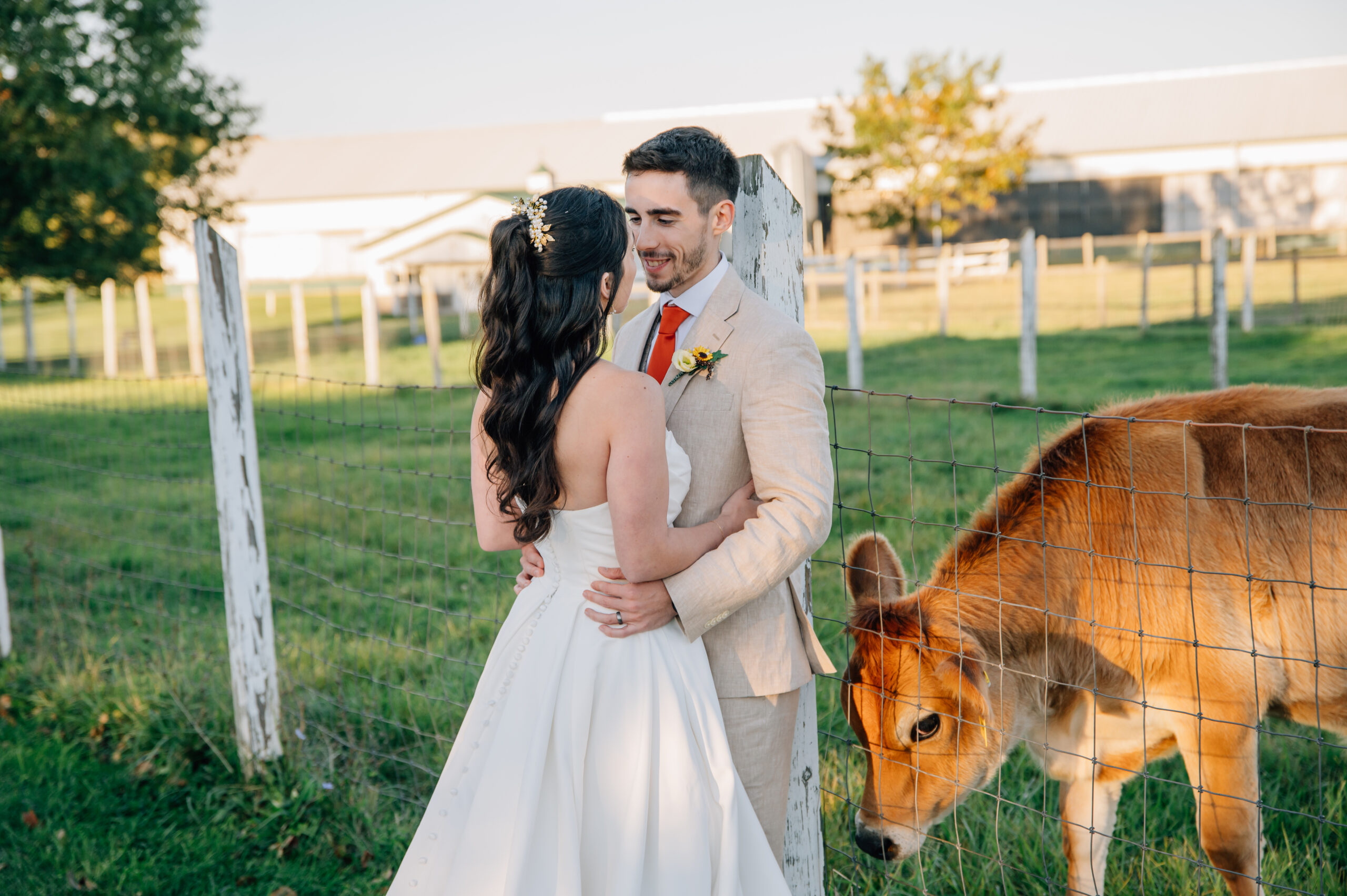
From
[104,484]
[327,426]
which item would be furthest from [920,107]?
[104,484]

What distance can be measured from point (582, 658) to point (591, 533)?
0.96 ft

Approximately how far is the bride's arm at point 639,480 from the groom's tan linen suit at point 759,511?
83mm

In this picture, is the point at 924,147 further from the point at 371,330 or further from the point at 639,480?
the point at 639,480

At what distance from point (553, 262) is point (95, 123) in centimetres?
2061

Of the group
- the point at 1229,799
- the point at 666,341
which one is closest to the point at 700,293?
the point at 666,341

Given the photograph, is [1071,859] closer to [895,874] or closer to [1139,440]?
[895,874]

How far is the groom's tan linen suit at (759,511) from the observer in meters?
2.24

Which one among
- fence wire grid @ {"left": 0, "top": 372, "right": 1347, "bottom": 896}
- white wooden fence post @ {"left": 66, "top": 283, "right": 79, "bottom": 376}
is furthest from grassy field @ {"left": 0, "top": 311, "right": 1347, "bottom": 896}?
white wooden fence post @ {"left": 66, "top": 283, "right": 79, "bottom": 376}

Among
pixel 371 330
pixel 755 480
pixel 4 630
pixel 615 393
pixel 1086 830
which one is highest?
pixel 371 330

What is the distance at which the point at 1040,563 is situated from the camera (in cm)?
317

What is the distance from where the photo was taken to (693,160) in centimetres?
240

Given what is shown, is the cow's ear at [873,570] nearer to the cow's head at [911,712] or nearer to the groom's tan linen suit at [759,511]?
the cow's head at [911,712]

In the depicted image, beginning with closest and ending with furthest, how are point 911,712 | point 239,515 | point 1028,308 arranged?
point 911,712 < point 239,515 < point 1028,308

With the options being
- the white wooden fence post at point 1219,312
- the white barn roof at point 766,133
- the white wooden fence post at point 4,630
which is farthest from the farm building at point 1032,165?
the white wooden fence post at point 4,630
